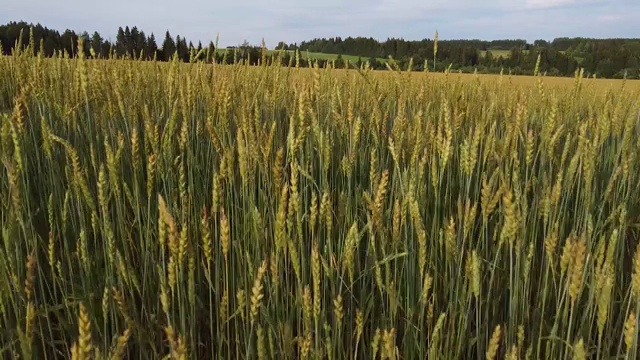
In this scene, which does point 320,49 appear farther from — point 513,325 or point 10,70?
point 513,325

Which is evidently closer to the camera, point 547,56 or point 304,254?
point 304,254

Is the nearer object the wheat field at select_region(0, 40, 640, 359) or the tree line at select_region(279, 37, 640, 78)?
the wheat field at select_region(0, 40, 640, 359)

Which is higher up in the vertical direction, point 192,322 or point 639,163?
point 639,163

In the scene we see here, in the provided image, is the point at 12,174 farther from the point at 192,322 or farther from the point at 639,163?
the point at 639,163

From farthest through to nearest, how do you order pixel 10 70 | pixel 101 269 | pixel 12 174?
pixel 10 70 → pixel 101 269 → pixel 12 174

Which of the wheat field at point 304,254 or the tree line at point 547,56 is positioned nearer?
the wheat field at point 304,254

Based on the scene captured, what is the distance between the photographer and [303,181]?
1385 millimetres

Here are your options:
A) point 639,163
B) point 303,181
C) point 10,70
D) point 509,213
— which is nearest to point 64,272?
point 303,181

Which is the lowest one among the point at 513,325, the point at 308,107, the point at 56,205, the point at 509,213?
the point at 513,325

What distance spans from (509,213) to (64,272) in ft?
3.16

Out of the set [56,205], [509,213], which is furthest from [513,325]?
[56,205]

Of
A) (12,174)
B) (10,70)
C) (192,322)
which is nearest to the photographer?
(12,174)

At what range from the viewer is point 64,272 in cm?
120

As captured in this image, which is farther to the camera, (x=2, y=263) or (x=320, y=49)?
(x=320, y=49)
